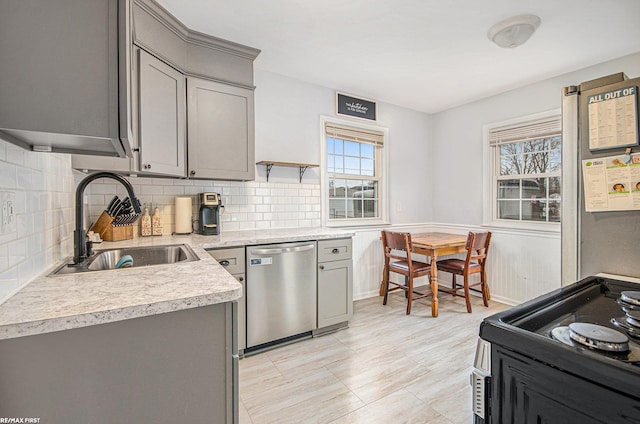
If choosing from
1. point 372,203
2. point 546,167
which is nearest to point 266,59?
point 372,203

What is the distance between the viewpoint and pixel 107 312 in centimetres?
81

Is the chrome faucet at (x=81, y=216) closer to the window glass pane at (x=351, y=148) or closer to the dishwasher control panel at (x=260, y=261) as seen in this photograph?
the dishwasher control panel at (x=260, y=261)

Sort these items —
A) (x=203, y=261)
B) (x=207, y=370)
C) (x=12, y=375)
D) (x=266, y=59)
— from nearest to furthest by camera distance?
(x=12, y=375) → (x=207, y=370) → (x=203, y=261) → (x=266, y=59)

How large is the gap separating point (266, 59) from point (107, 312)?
262 cm

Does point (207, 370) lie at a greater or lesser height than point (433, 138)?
lesser

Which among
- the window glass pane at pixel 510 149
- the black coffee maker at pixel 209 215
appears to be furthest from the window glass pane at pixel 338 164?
the window glass pane at pixel 510 149

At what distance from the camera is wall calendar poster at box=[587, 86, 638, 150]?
3.58 ft

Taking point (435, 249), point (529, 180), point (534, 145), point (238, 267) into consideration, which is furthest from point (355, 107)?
point (238, 267)

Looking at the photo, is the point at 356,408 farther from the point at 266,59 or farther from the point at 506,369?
the point at 266,59

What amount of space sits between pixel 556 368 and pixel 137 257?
207 cm

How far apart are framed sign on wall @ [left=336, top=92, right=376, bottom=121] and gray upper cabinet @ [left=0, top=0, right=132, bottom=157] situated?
281cm

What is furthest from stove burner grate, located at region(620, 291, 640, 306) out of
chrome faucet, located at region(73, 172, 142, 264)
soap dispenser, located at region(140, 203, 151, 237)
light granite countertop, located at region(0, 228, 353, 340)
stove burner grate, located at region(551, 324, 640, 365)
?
soap dispenser, located at region(140, 203, 151, 237)

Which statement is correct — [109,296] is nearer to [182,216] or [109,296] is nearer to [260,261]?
[260,261]

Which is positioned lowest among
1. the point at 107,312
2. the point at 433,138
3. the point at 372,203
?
the point at 107,312
